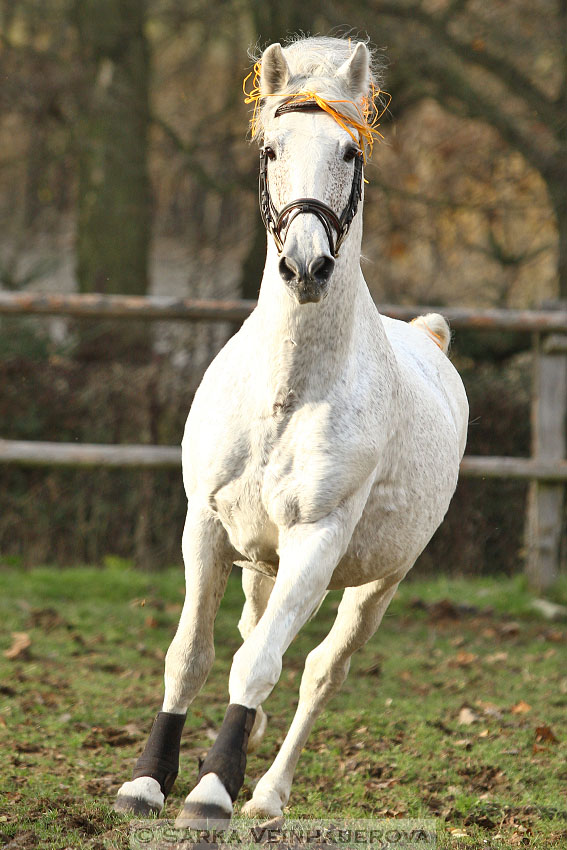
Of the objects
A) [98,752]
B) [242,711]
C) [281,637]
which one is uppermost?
[281,637]

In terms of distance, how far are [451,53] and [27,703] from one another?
7632 mm

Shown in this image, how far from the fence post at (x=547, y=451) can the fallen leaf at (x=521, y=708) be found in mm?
2284

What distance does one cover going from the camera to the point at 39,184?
13.0m

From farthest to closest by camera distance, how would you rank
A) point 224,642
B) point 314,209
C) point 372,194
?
point 372,194, point 224,642, point 314,209

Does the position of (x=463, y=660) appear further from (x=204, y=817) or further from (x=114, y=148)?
(x=114, y=148)

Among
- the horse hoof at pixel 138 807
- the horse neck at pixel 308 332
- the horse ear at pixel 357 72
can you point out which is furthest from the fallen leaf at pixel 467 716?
the horse ear at pixel 357 72

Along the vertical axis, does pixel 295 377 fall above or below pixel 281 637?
above

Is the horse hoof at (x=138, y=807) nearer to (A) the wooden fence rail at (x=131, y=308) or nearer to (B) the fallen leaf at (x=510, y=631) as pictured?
(B) the fallen leaf at (x=510, y=631)

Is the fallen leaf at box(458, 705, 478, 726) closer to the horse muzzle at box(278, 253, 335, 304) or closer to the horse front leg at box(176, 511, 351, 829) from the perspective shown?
the horse front leg at box(176, 511, 351, 829)

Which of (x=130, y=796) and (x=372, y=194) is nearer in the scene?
(x=130, y=796)

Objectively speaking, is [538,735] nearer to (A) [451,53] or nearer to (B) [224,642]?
(B) [224,642]

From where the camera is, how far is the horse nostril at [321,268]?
2.66m

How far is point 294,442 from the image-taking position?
309 centimetres

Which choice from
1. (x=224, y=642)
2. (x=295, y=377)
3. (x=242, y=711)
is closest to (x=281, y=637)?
(x=242, y=711)
